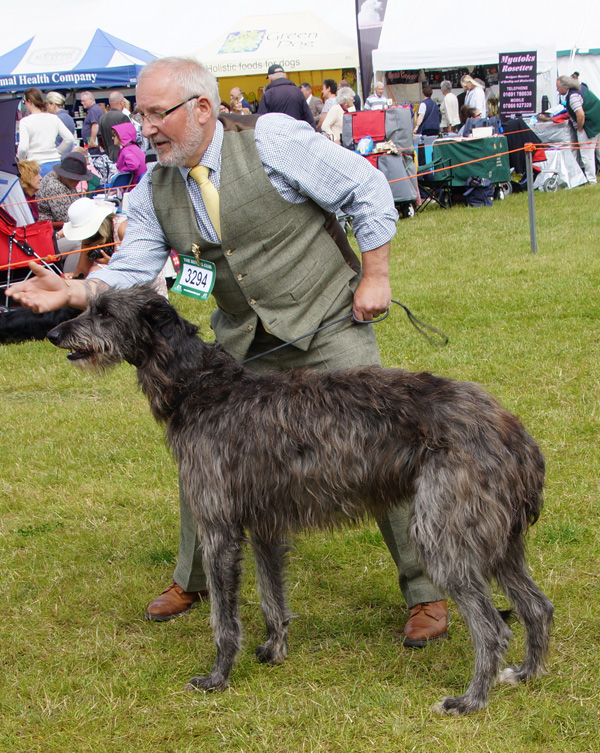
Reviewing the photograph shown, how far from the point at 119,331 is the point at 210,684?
153cm

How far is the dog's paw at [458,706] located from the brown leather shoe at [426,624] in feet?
1.58

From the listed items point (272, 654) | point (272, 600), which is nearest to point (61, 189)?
point (272, 600)

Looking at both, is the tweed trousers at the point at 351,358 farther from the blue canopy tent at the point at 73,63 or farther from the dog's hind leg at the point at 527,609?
the blue canopy tent at the point at 73,63

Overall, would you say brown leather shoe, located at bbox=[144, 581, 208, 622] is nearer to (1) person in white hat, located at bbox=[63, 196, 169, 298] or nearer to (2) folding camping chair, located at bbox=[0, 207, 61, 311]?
(1) person in white hat, located at bbox=[63, 196, 169, 298]

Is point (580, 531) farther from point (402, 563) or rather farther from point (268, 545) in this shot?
point (268, 545)

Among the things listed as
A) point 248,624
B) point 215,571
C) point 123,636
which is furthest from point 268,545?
point 123,636

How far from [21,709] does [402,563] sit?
1760 millimetres

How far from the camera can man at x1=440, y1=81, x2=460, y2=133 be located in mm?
19422

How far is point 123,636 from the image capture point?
3.93 metres

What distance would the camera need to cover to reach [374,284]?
11.7 ft

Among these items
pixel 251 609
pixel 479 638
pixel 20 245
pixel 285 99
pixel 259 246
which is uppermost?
pixel 285 99

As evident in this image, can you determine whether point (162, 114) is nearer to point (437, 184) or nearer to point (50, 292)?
point (50, 292)

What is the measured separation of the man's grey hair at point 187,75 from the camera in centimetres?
338

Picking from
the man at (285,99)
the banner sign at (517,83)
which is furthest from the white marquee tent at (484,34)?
the man at (285,99)
